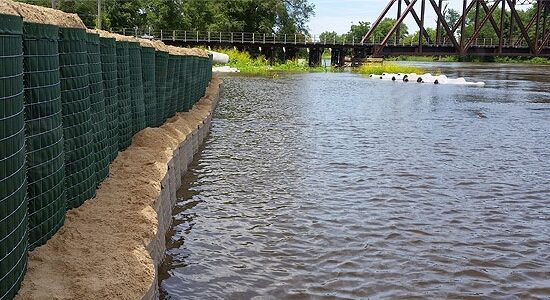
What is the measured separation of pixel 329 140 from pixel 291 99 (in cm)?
1271

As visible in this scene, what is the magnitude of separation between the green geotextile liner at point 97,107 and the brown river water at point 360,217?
125 cm

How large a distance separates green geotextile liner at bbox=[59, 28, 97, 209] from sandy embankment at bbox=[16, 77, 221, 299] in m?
0.22

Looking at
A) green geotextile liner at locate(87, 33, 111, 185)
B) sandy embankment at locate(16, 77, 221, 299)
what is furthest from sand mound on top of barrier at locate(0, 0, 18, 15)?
green geotextile liner at locate(87, 33, 111, 185)

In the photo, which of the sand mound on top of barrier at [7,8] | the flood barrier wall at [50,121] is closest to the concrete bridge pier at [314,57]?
the flood barrier wall at [50,121]

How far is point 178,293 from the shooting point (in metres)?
5.75

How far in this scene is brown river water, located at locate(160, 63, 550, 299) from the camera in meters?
6.18

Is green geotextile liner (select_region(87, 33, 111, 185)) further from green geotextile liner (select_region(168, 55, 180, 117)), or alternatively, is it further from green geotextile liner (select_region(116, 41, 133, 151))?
green geotextile liner (select_region(168, 55, 180, 117))

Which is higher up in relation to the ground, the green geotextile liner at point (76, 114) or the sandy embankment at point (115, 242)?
the green geotextile liner at point (76, 114)

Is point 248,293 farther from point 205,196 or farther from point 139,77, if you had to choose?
point 139,77

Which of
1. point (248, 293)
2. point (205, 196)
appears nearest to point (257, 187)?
point (205, 196)

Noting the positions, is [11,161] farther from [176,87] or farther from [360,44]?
[360,44]

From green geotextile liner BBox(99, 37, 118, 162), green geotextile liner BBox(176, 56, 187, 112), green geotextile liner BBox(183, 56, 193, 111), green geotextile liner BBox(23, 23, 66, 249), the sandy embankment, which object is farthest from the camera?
green geotextile liner BBox(183, 56, 193, 111)

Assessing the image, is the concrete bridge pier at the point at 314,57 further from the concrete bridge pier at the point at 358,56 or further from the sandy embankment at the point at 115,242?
the sandy embankment at the point at 115,242

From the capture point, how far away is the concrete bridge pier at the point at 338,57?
7932 cm
